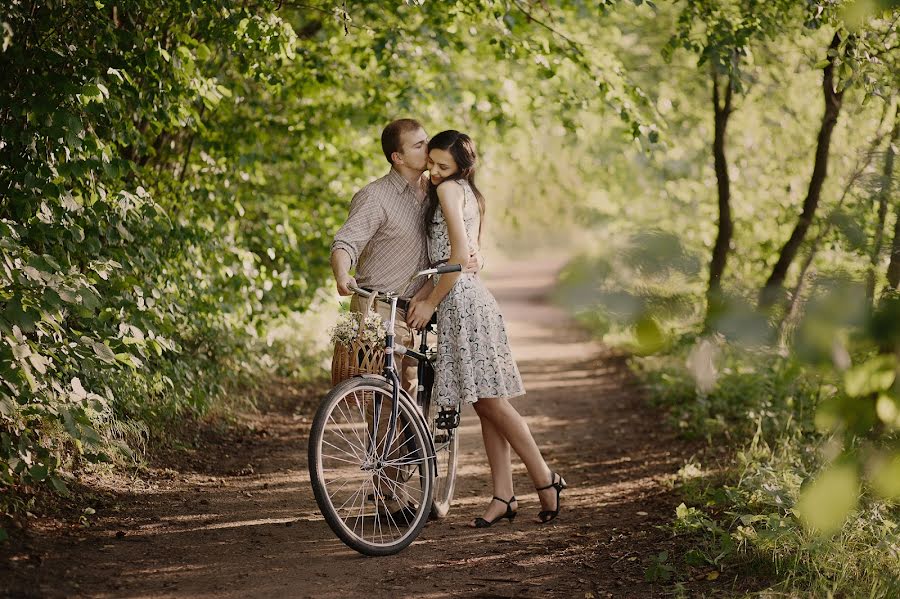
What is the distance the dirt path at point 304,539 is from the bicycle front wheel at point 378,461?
0.45ft

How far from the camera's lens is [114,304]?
4.84m

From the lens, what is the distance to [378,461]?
434cm

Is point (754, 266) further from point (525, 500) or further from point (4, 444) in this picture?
point (4, 444)

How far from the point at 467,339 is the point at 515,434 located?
571 millimetres

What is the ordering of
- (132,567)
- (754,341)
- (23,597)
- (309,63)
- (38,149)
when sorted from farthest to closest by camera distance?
(309,63)
(38,149)
(132,567)
(23,597)
(754,341)

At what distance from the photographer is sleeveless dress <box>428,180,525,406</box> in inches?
184

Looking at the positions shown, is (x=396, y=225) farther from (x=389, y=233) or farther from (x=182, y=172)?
(x=182, y=172)

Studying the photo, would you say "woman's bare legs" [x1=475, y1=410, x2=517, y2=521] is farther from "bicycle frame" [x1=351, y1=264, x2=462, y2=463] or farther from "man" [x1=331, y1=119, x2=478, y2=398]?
"bicycle frame" [x1=351, y1=264, x2=462, y2=463]

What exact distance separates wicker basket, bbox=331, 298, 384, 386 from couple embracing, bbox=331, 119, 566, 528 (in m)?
0.36

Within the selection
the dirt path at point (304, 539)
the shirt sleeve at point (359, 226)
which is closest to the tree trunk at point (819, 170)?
the dirt path at point (304, 539)

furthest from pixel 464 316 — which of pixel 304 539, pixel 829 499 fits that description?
pixel 829 499

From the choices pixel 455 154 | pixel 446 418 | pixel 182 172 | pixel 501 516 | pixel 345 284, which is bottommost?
pixel 501 516

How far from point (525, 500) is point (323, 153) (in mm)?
3856

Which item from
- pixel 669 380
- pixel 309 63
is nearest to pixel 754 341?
pixel 309 63
